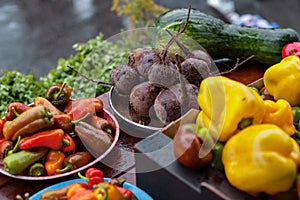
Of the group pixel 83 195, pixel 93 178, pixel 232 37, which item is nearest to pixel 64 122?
pixel 93 178

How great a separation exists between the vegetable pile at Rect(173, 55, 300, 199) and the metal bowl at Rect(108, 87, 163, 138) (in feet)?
1.01

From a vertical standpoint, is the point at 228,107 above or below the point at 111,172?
above

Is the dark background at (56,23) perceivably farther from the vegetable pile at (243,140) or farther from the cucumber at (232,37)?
the vegetable pile at (243,140)

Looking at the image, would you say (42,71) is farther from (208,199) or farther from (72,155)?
(208,199)

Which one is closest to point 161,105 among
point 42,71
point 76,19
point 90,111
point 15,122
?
point 90,111

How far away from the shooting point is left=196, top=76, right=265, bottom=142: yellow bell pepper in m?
1.11

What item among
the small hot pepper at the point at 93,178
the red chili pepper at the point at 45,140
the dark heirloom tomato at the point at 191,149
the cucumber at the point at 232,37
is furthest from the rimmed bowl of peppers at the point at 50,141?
the cucumber at the point at 232,37

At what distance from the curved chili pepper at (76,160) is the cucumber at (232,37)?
90 cm

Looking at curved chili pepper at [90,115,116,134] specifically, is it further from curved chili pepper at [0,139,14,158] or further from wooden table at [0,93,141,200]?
curved chili pepper at [0,139,14,158]

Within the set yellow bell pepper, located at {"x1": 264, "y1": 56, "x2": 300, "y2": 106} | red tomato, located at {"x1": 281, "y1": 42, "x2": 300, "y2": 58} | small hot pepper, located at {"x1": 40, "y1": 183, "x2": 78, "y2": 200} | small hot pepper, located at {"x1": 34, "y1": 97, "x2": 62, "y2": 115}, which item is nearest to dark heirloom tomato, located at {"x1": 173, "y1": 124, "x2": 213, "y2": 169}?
small hot pepper, located at {"x1": 40, "y1": 183, "x2": 78, "y2": 200}

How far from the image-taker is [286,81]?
4.67ft

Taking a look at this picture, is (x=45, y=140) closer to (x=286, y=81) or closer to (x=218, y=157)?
(x=218, y=157)

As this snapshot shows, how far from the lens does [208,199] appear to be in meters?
1.07

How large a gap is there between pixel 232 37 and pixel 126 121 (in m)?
0.84
